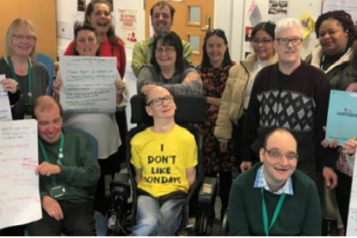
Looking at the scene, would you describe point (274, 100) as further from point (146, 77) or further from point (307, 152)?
point (146, 77)

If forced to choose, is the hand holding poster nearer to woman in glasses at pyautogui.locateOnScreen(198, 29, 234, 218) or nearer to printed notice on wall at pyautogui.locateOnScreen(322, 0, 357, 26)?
woman in glasses at pyautogui.locateOnScreen(198, 29, 234, 218)

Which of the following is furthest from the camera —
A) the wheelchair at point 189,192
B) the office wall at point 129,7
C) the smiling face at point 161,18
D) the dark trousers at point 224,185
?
the office wall at point 129,7

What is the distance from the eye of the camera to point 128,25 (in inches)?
211

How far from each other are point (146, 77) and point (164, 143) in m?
0.48

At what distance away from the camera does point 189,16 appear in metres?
5.06

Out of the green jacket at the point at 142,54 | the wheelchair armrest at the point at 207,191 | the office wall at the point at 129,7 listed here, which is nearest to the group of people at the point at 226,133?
the wheelchair armrest at the point at 207,191

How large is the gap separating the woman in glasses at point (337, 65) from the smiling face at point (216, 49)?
621 mm

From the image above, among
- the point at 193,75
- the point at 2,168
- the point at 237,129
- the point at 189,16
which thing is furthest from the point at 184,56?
the point at 189,16

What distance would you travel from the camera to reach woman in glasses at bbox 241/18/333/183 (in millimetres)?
A: 2318

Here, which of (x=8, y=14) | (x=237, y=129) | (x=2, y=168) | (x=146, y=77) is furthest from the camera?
(x=8, y=14)

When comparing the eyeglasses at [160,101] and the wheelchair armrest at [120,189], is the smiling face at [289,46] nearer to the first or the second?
the eyeglasses at [160,101]

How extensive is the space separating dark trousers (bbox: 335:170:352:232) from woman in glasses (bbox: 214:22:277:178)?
2.47ft

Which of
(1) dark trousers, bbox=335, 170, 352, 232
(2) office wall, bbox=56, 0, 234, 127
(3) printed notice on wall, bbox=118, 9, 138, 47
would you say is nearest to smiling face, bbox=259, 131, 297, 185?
(1) dark trousers, bbox=335, 170, 352, 232

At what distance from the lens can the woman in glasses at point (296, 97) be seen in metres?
2.32
